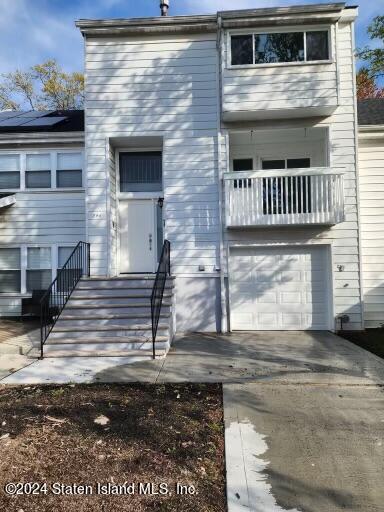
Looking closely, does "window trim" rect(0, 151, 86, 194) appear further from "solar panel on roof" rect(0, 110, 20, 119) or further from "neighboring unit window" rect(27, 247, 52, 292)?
"solar panel on roof" rect(0, 110, 20, 119)

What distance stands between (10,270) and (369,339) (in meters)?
9.51

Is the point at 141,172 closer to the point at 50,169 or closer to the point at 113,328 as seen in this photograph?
the point at 50,169

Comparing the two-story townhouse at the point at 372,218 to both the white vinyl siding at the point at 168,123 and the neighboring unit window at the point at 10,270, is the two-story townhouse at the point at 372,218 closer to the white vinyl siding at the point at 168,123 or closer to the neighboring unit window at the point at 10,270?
the white vinyl siding at the point at 168,123

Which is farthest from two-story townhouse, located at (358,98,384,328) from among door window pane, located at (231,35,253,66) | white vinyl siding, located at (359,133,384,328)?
door window pane, located at (231,35,253,66)

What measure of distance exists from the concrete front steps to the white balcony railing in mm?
2469

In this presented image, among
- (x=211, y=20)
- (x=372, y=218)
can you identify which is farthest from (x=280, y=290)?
(x=211, y=20)

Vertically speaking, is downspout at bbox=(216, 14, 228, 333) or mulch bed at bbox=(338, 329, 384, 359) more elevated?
downspout at bbox=(216, 14, 228, 333)

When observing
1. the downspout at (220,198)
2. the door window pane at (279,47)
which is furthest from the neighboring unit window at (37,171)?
the door window pane at (279,47)

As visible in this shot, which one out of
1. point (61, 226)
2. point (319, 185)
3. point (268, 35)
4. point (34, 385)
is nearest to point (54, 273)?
point (61, 226)

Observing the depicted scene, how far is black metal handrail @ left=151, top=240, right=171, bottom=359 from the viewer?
6793mm

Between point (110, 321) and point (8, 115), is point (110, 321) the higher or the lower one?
the lower one

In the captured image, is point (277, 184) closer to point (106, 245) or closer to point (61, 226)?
point (106, 245)

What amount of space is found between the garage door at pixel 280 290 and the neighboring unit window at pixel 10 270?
6110 millimetres

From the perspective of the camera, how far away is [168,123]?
9594 millimetres
